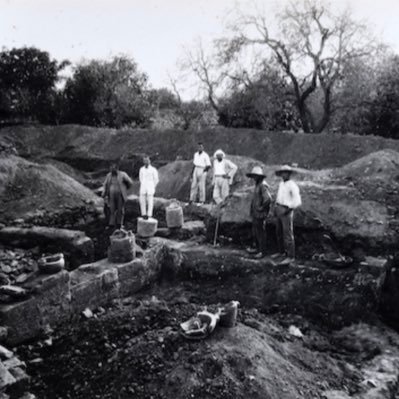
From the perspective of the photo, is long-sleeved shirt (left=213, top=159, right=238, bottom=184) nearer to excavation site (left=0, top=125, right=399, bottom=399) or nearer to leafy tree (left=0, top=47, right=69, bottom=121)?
excavation site (left=0, top=125, right=399, bottom=399)

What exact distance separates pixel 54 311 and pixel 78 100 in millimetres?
22229

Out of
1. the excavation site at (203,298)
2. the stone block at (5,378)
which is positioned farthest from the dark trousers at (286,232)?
the stone block at (5,378)

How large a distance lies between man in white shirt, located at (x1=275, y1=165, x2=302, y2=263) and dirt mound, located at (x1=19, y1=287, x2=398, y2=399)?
1.83 metres

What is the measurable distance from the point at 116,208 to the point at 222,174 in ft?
8.79

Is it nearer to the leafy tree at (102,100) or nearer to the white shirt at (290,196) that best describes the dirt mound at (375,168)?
the white shirt at (290,196)

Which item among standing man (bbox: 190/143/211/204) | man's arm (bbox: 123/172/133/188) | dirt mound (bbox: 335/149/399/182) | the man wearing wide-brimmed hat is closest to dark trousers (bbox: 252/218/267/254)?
the man wearing wide-brimmed hat

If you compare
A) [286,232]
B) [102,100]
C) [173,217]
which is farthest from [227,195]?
[102,100]

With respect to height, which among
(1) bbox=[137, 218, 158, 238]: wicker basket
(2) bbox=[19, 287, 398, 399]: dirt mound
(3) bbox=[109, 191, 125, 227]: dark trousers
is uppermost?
(3) bbox=[109, 191, 125, 227]: dark trousers

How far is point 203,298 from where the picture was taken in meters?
7.95

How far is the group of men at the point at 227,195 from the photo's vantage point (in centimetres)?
830

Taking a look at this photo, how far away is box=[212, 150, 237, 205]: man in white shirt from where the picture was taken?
11930mm

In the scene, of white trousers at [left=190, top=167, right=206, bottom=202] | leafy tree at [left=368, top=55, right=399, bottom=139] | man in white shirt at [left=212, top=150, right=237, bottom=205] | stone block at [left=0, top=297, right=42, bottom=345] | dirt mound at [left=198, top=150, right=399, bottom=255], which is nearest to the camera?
stone block at [left=0, top=297, right=42, bottom=345]

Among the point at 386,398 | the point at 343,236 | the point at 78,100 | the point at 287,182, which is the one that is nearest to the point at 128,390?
the point at 386,398

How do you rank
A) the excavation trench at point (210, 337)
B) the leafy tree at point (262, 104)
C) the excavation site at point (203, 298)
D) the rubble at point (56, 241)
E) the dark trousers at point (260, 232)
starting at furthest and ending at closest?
the leafy tree at point (262, 104) < the rubble at point (56, 241) < the dark trousers at point (260, 232) < the excavation site at point (203, 298) < the excavation trench at point (210, 337)
